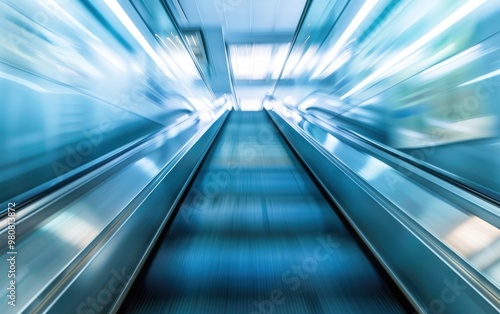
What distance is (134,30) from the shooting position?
15.5 feet

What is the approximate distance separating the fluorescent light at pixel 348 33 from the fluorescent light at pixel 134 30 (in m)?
3.87

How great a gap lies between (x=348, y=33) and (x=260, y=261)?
15.8 ft

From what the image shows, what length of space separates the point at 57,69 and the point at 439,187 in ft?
11.7

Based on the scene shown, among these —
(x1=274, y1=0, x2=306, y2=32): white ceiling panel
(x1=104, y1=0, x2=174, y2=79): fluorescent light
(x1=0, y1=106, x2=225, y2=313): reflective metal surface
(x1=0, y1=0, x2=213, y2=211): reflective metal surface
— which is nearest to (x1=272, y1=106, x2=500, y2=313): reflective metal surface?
(x1=0, y1=106, x2=225, y2=313): reflective metal surface

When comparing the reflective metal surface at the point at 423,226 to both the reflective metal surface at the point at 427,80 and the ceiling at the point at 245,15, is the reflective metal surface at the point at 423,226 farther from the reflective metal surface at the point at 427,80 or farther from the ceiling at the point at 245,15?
the ceiling at the point at 245,15

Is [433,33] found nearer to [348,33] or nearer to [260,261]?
[348,33]

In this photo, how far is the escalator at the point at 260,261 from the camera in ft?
4.90

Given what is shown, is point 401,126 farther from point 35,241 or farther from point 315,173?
point 35,241

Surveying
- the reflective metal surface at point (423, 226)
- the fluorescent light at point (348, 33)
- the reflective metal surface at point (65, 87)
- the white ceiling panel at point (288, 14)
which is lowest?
the reflective metal surface at point (423, 226)

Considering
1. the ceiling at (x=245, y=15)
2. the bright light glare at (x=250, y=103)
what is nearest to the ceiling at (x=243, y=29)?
the ceiling at (x=245, y=15)

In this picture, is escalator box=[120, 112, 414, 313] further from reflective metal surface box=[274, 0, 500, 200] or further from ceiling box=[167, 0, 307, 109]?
ceiling box=[167, 0, 307, 109]

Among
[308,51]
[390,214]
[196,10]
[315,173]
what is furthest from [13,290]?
[196,10]

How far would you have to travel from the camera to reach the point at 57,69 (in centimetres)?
277

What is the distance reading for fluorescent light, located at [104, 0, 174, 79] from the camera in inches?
158
